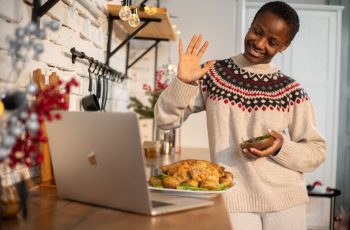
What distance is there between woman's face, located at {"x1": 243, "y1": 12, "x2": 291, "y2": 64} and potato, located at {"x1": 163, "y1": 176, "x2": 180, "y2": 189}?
0.49m

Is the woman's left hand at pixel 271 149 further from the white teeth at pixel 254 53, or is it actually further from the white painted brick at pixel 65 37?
the white painted brick at pixel 65 37

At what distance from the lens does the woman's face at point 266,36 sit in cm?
148

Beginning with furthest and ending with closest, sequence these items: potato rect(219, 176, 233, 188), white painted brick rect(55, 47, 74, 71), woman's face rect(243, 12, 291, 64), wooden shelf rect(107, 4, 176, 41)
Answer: wooden shelf rect(107, 4, 176, 41), white painted brick rect(55, 47, 74, 71), woman's face rect(243, 12, 291, 64), potato rect(219, 176, 233, 188)

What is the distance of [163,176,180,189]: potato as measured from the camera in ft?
3.93

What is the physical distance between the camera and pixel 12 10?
1.19m

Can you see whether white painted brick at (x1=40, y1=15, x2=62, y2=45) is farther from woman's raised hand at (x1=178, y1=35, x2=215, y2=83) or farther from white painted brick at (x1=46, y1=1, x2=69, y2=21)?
woman's raised hand at (x1=178, y1=35, x2=215, y2=83)

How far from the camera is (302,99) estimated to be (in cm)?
153

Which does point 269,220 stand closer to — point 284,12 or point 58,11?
point 284,12

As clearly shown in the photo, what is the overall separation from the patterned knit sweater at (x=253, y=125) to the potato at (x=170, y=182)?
0.28m

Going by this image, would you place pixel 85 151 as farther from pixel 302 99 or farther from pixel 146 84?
pixel 146 84

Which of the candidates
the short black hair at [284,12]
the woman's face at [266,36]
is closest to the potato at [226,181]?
the woman's face at [266,36]

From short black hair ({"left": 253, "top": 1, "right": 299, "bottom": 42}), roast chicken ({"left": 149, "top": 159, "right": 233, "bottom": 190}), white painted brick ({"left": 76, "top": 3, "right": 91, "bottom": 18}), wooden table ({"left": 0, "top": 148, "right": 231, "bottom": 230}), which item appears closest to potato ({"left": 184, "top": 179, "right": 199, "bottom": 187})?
roast chicken ({"left": 149, "top": 159, "right": 233, "bottom": 190})

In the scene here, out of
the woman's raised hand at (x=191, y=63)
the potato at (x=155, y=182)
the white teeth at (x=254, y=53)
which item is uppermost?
the white teeth at (x=254, y=53)

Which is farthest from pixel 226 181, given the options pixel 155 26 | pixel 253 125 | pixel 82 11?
pixel 155 26
